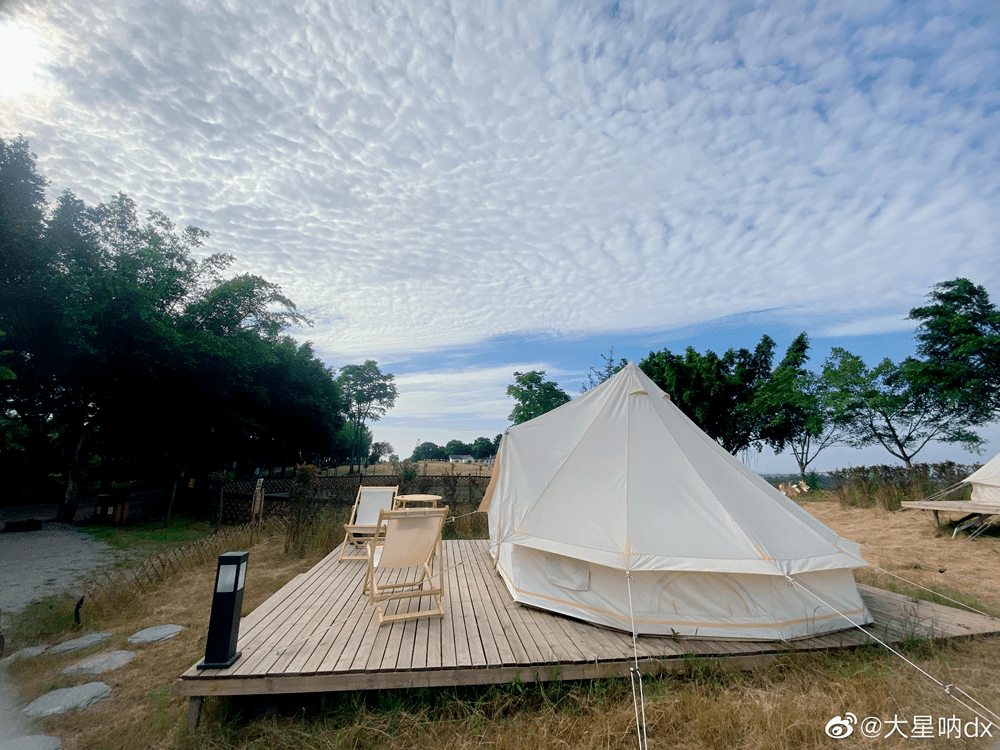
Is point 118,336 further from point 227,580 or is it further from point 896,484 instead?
point 896,484

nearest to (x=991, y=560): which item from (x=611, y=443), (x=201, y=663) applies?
(x=611, y=443)

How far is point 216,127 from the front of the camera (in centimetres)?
718

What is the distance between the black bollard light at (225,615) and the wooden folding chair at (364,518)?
371 cm

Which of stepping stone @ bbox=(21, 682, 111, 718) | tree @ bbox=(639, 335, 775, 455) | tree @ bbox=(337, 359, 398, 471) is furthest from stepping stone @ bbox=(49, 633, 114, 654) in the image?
tree @ bbox=(337, 359, 398, 471)

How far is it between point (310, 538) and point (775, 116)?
36.2 feet

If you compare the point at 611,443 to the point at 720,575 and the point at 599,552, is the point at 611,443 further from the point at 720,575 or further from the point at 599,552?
the point at 720,575

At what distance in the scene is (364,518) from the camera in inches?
306

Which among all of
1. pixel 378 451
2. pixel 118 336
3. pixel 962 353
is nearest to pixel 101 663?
pixel 118 336

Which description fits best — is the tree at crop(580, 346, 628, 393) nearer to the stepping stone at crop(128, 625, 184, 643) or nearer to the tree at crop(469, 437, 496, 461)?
the stepping stone at crop(128, 625, 184, 643)

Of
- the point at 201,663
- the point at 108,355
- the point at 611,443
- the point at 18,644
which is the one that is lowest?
the point at 18,644

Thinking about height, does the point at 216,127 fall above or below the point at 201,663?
above

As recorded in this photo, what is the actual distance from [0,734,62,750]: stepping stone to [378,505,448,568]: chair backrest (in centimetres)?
247

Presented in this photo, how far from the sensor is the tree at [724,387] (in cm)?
2575

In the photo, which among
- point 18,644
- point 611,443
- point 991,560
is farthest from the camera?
point 991,560
